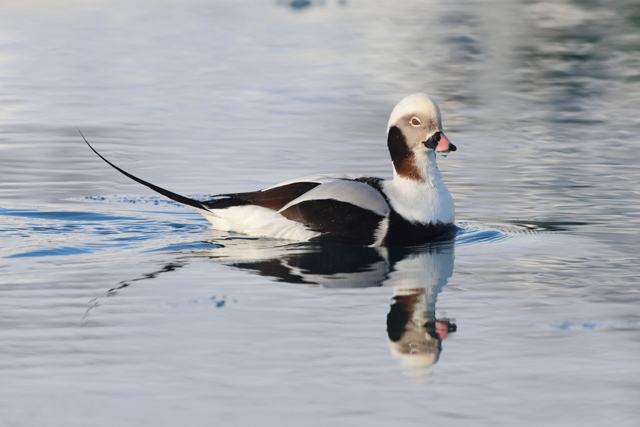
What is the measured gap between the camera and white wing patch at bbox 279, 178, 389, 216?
6.21 m

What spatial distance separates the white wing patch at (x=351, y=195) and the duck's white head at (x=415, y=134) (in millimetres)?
344

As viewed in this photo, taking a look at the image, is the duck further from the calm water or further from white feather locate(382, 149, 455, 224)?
the calm water

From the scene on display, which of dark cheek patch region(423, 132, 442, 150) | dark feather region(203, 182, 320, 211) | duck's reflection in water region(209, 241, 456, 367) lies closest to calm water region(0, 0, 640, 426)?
duck's reflection in water region(209, 241, 456, 367)

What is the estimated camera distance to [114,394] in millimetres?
3469

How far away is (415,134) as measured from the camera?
645 centimetres

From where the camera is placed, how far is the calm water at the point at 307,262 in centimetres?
352

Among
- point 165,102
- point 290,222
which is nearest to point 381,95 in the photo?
point 165,102

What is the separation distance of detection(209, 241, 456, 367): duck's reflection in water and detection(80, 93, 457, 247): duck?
0.11m

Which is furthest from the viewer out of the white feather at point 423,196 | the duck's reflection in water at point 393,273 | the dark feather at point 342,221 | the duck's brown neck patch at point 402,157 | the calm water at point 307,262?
the duck's brown neck patch at point 402,157

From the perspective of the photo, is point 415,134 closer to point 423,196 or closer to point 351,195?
point 423,196

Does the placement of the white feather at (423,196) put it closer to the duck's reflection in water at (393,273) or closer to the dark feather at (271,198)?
the duck's reflection in water at (393,273)

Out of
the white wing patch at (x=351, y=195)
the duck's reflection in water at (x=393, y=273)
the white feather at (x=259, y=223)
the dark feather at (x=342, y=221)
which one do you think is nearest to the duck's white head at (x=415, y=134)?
the white wing patch at (x=351, y=195)

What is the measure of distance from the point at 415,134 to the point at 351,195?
0.69 meters

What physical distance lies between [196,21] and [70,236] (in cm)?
1626
